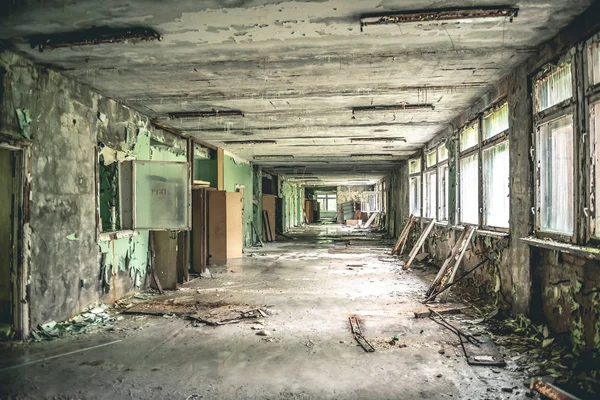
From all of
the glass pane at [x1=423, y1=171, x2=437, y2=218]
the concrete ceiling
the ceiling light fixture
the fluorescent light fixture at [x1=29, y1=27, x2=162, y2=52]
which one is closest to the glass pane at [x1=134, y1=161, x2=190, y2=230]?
the concrete ceiling

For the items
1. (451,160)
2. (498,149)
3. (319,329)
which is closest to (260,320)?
(319,329)

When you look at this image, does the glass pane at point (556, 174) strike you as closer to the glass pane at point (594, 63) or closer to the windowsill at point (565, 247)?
the windowsill at point (565, 247)

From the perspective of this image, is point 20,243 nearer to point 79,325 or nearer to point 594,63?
point 79,325

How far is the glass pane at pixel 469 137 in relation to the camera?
646 centimetres

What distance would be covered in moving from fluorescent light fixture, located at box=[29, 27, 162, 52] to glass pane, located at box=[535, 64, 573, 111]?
3.70 meters

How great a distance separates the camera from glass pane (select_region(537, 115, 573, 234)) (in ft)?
12.1

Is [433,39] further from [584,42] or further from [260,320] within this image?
[260,320]

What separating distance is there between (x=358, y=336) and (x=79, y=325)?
313 centimetres

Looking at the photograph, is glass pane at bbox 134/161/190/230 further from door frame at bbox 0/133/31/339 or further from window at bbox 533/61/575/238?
window at bbox 533/61/575/238

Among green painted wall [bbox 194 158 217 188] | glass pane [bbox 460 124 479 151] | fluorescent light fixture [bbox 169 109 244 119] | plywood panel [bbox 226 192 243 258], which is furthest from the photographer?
green painted wall [bbox 194 158 217 188]

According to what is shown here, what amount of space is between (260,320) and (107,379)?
186 cm

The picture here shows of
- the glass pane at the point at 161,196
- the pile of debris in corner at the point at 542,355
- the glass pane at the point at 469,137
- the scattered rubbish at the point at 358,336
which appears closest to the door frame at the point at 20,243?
the glass pane at the point at 161,196

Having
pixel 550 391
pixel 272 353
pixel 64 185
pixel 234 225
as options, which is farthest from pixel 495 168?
pixel 234 225

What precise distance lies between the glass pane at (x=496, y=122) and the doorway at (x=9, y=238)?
5714 mm
